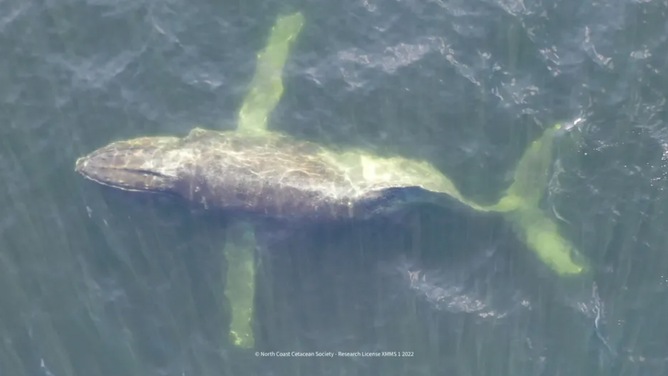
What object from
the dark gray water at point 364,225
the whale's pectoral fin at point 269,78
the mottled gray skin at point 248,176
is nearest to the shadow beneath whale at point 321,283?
the dark gray water at point 364,225

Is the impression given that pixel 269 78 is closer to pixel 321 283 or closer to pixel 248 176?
pixel 248 176

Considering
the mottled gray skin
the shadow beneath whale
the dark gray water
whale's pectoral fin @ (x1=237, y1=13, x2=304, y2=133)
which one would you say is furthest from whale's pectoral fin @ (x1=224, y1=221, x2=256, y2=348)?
whale's pectoral fin @ (x1=237, y1=13, x2=304, y2=133)

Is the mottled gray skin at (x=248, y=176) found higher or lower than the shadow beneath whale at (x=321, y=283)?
higher

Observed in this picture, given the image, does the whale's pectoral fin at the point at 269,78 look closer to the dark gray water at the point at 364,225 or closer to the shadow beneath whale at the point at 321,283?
the dark gray water at the point at 364,225

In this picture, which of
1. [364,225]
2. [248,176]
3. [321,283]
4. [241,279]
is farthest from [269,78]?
[321,283]

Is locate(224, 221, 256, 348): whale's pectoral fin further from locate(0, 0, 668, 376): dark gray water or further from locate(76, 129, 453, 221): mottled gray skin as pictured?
locate(76, 129, 453, 221): mottled gray skin

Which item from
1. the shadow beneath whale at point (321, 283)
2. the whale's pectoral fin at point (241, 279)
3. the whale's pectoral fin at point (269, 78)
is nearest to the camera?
the shadow beneath whale at point (321, 283)

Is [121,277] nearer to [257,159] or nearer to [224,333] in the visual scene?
[224,333]

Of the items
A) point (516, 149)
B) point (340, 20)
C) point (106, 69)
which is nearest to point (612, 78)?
point (516, 149)
